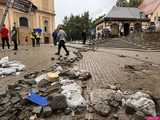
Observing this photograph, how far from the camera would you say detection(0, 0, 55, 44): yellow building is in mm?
40188

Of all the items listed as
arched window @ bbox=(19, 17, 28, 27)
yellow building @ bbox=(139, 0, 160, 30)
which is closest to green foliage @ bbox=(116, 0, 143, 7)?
yellow building @ bbox=(139, 0, 160, 30)

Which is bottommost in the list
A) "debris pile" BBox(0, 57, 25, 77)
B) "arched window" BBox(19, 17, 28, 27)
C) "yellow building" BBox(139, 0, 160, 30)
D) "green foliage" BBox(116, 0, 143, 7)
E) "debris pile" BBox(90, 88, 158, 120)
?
"debris pile" BBox(90, 88, 158, 120)

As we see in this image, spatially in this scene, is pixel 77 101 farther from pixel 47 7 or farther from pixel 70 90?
pixel 47 7

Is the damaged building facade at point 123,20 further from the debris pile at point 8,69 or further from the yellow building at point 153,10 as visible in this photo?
the debris pile at point 8,69

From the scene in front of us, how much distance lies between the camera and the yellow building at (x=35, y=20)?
132 feet

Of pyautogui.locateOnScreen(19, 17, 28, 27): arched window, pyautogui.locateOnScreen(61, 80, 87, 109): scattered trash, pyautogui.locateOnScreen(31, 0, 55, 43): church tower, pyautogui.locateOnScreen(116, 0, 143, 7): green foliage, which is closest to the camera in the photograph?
pyautogui.locateOnScreen(61, 80, 87, 109): scattered trash

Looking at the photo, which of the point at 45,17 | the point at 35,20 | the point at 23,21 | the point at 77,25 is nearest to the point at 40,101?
the point at 23,21

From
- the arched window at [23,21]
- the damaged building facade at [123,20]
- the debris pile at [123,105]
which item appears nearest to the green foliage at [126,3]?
the damaged building facade at [123,20]

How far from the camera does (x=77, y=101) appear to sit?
553 centimetres

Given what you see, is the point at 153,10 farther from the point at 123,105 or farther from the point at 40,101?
the point at 40,101

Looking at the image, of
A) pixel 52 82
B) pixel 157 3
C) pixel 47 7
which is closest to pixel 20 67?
pixel 52 82

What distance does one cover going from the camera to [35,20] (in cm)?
4578

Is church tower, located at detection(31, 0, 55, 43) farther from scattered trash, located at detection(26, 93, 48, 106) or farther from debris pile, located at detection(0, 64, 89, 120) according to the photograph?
scattered trash, located at detection(26, 93, 48, 106)

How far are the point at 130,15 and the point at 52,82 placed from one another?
45.9m
